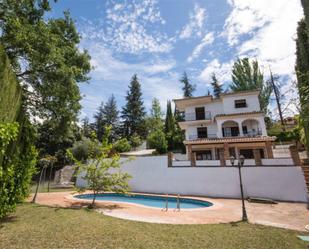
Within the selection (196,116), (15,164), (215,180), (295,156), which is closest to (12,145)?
(15,164)

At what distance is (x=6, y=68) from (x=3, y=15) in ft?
23.6

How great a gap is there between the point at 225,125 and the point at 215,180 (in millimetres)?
12309

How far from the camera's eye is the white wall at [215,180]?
12.7 m

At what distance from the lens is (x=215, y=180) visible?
14.9 m

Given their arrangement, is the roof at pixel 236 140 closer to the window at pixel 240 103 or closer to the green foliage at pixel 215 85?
the window at pixel 240 103

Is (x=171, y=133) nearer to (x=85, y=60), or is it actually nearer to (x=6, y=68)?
(x=85, y=60)

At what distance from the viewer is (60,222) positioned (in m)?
6.75

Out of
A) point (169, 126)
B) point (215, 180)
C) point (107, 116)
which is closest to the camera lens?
point (215, 180)

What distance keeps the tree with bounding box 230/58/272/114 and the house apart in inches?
437

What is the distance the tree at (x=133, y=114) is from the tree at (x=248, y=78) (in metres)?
22.1

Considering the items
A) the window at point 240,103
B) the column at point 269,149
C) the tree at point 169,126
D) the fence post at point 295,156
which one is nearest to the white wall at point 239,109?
the window at point 240,103

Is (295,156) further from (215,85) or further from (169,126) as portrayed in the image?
(215,85)

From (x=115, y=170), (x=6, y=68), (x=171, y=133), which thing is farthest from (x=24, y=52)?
(x=171, y=133)

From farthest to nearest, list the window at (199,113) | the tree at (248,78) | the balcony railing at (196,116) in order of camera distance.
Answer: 1. the tree at (248,78)
2. the window at (199,113)
3. the balcony railing at (196,116)
